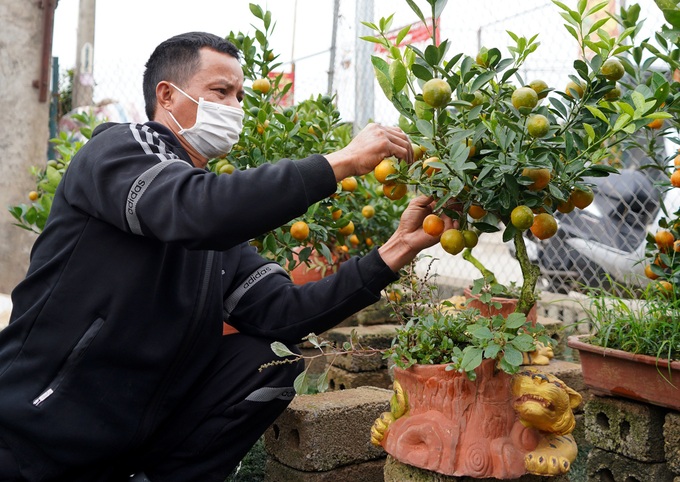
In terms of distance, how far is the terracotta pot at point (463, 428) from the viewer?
5.58ft

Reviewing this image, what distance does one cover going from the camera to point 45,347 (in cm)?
185

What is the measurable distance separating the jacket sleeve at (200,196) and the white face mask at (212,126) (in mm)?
395

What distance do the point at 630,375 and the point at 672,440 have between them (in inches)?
8.4

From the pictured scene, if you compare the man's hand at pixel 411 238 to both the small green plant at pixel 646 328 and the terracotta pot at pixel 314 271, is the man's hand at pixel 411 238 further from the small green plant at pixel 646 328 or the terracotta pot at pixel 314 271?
the terracotta pot at pixel 314 271

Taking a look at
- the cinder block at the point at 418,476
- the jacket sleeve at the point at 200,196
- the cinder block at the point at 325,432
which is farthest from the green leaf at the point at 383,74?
the cinder block at the point at 325,432

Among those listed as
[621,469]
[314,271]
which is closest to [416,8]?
[621,469]

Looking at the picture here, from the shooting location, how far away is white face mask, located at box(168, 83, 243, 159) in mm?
2180

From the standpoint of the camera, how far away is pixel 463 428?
→ 174 centimetres

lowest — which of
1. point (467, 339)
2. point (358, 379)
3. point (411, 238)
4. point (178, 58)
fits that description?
point (358, 379)

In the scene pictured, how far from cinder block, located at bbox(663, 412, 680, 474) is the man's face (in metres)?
1.62

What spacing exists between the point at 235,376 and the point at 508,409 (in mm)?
824

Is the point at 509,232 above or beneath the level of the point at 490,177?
beneath

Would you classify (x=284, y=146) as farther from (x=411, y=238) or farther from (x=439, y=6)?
(x=439, y=6)

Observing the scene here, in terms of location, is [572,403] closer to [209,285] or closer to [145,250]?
[209,285]
